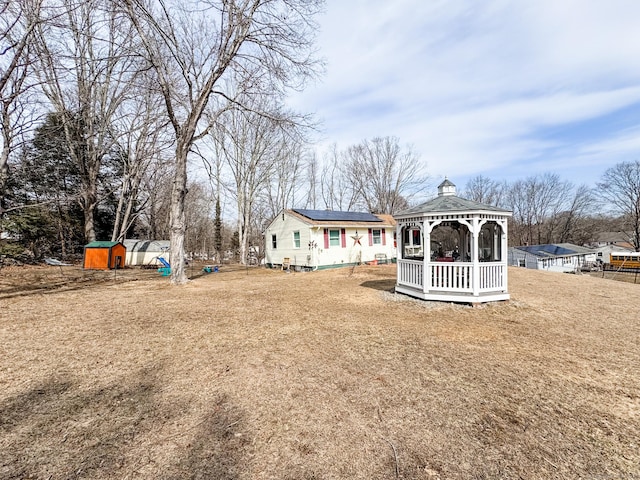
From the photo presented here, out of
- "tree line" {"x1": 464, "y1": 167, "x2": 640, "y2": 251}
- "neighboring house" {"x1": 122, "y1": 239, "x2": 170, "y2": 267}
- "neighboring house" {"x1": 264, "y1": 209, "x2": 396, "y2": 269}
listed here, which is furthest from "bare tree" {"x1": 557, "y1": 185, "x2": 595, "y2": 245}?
"neighboring house" {"x1": 122, "y1": 239, "x2": 170, "y2": 267}

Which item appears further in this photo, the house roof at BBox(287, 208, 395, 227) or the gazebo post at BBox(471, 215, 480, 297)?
the house roof at BBox(287, 208, 395, 227)

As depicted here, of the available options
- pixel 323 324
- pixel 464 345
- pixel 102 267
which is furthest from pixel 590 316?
pixel 102 267

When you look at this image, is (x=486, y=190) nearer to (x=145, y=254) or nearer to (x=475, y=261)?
(x=475, y=261)

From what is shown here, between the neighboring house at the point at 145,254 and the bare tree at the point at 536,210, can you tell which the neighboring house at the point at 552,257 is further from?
the neighboring house at the point at 145,254

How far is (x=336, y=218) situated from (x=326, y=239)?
5.56 ft

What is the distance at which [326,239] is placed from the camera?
16.8 meters

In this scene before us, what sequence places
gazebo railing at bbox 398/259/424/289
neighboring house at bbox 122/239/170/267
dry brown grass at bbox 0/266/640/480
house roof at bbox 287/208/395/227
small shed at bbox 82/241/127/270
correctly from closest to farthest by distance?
dry brown grass at bbox 0/266/640/480 → gazebo railing at bbox 398/259/424/289 → small shed at bbox 82/241/127/270 → house roof at bbox 287/208/395/227 → neighboring house at bbox 122/239/170/267

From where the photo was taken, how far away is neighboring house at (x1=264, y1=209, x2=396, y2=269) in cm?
1656

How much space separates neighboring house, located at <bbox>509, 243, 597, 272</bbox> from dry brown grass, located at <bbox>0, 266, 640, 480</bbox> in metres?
28.4

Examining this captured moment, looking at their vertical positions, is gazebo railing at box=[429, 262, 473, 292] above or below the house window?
below

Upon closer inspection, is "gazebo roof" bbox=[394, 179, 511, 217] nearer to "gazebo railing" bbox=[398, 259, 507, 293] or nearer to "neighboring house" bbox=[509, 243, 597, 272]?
"gazebo railing" bbox=[398, 259, 507, 293]

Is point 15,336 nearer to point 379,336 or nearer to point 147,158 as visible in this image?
point 379,336

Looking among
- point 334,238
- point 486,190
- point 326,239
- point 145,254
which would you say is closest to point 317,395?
point 326,239

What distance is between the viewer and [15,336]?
16.4ft
